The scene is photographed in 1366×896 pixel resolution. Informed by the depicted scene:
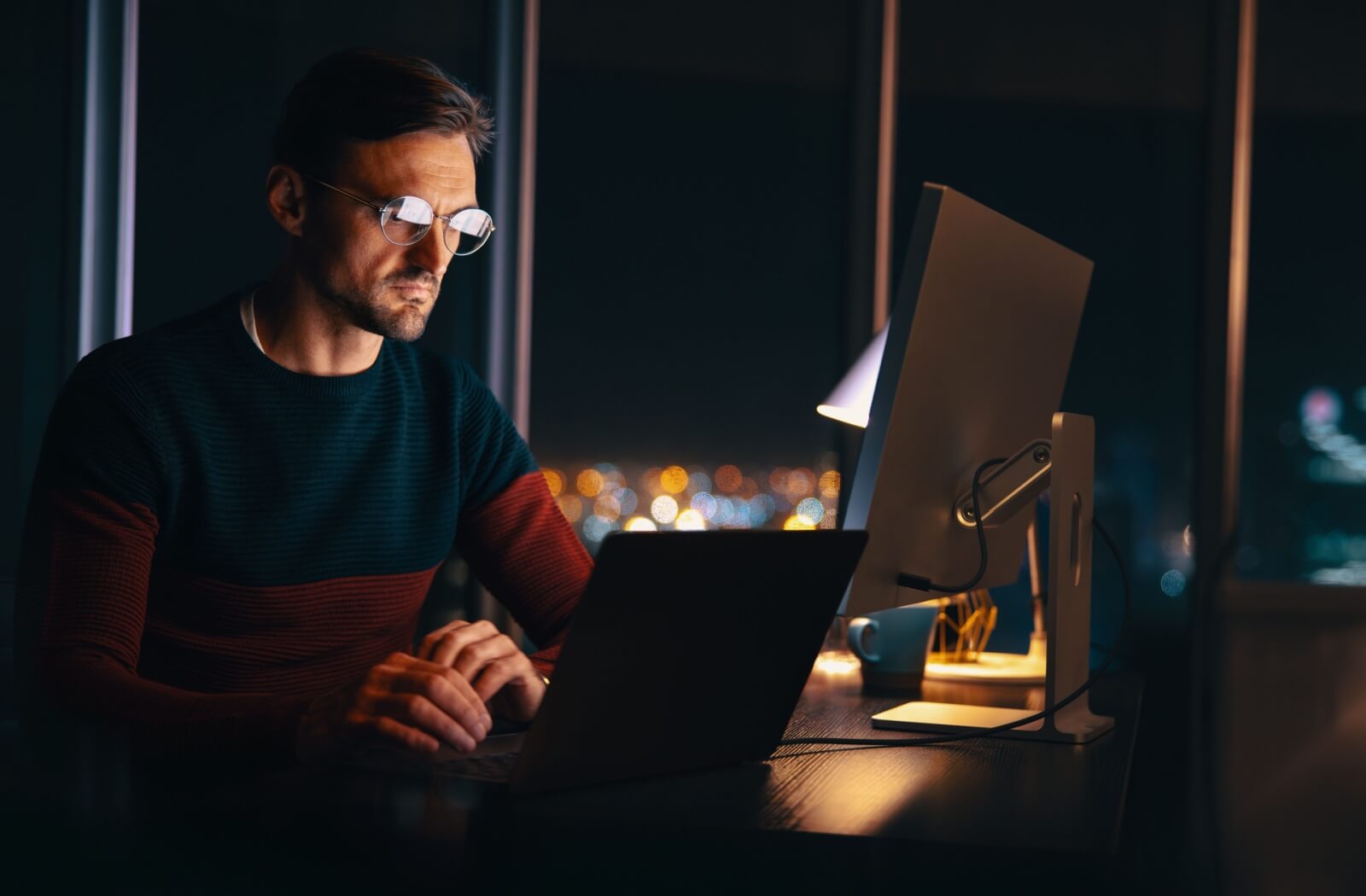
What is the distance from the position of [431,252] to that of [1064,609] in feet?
2.92

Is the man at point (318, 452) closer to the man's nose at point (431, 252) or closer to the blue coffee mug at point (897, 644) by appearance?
the man's nose at point (431, 252)

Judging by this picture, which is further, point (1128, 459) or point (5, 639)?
point (1128, 459)

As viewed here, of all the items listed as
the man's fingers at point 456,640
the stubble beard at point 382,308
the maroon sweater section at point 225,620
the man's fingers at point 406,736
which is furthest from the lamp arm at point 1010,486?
the stubble beard at point 382,308

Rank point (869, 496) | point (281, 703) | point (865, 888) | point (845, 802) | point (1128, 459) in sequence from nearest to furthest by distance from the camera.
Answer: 1. point (865, 888)
2. point (845, 802)
3. point (281, 703)
4. point (869, 496)
5. point (1128, 459)

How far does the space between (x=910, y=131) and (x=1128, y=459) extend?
1136mm

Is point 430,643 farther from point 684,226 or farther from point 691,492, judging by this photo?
point 684,226

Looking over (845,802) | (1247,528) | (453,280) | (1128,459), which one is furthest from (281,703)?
(1247,528)

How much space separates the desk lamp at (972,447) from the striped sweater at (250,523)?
0.48 metres

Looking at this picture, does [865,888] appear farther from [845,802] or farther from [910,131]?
[910,131]

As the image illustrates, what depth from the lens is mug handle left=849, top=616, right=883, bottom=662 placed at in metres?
1.58

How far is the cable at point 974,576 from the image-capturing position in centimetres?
124

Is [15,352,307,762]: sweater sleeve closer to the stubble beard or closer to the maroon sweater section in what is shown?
the maroon sweater section

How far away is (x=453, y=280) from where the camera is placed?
358cm

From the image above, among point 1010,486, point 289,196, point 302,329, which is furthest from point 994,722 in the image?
point 289,196
